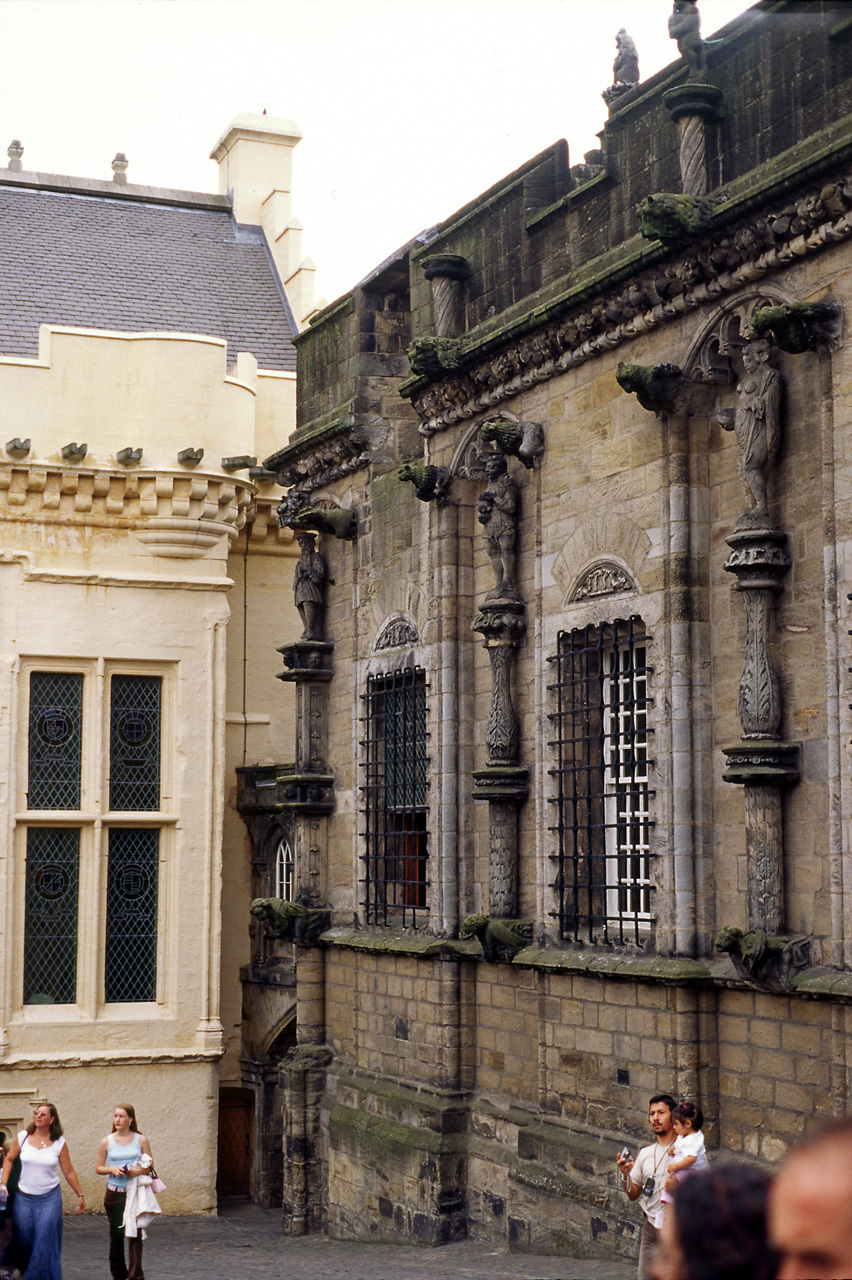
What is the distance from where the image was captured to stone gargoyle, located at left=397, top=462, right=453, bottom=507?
14.3 metres

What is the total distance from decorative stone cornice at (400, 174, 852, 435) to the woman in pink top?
633 cm

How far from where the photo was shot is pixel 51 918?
1950cm

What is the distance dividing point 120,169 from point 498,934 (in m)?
16.8

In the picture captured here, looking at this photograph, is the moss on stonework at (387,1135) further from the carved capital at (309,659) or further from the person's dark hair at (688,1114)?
the person's dark hair at (688,1114)

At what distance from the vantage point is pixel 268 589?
72.6 ft

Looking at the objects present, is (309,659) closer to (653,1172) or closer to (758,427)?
(758,427)

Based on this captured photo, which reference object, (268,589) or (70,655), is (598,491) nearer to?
(70,655)

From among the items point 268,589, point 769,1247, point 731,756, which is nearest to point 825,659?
point 731,756

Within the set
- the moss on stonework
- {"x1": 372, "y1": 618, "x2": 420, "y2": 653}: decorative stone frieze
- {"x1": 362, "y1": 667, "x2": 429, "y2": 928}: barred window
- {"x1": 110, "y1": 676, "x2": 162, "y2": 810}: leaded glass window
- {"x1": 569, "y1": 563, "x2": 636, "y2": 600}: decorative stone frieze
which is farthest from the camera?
{"x1": 110, "y1": 676, "x2": 162, "y2": 810}: leaded glass window


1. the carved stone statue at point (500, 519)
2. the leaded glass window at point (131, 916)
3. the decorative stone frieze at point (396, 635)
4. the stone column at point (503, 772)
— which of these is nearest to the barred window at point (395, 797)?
the decorative stone frieze at point (396, 635)

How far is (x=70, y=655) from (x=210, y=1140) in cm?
567

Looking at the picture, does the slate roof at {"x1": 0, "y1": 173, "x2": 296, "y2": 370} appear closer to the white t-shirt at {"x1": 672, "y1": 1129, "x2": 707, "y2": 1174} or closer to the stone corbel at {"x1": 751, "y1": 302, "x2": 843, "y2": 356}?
the stone corbel at {"x1": 751, "y1": 302, "x2": 843, "y2": 356}

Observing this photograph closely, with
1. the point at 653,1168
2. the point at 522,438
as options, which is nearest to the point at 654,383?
the point at 522,438

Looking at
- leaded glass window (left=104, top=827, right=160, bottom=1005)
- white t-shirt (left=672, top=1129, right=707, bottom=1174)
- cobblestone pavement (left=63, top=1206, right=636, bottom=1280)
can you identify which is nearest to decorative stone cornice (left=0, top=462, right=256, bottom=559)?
leaded glass window (left=104, top=827, right=160, bottom=1005)
